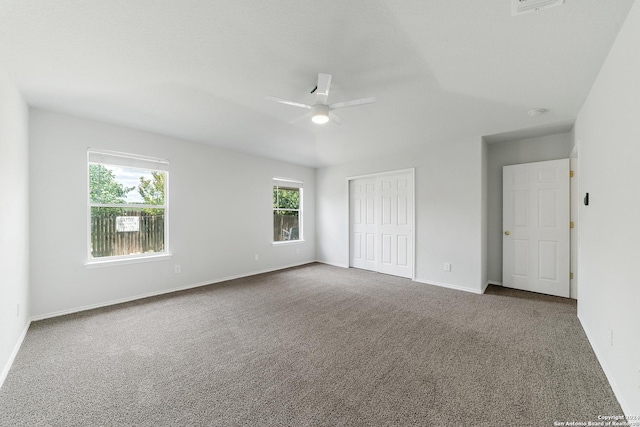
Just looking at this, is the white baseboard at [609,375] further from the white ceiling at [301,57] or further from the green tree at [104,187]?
the green tree at [104,187]

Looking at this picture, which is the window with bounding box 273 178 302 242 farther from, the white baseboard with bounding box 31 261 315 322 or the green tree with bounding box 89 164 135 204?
the green tree with bounding box 89 164 135 204

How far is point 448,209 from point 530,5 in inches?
126

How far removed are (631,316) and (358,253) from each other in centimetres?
438

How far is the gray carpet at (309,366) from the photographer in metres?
1.60

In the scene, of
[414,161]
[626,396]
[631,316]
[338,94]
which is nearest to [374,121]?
[338,94]

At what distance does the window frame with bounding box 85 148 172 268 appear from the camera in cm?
337

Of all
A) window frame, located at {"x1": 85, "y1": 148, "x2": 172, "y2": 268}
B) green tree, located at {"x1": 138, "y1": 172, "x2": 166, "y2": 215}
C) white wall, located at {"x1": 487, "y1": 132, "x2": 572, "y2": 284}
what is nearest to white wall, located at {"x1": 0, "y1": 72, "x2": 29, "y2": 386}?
window frame, located at {"x1": 85, "y1": 148, "x2": 172, "y2": 268}

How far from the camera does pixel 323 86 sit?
2.22m

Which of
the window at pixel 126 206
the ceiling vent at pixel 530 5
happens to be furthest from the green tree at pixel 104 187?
the ceiling vent at pixel 530 5

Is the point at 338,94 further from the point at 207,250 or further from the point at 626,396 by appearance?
the point at 207,250

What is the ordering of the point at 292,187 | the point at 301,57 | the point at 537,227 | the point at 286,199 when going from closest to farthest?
the point at 301,57 < the point at 537,227 < the point at 286,199 < the point at 292,187

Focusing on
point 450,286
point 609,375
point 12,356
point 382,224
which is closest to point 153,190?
point 12,356

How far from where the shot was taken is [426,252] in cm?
460

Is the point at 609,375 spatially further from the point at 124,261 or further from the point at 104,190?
the point at 104,190
